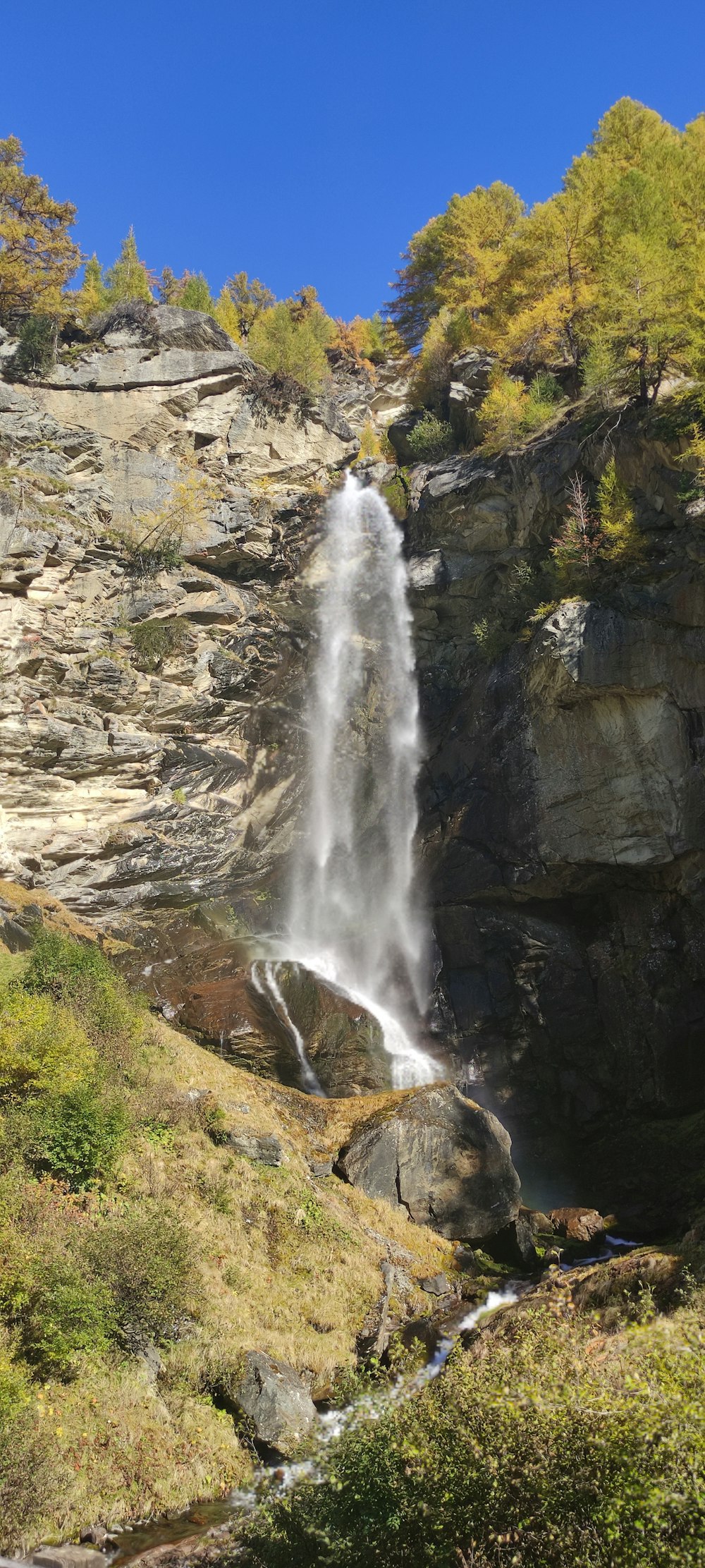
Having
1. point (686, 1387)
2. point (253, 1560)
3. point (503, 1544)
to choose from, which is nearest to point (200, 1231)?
point (253, 1560)

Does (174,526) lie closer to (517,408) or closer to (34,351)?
(34,351)

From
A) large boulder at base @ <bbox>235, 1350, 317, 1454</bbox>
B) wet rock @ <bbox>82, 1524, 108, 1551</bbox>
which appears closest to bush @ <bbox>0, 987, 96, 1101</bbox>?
large boulder at base @ <bbox>235, 1350, 317, 1454</bbox>

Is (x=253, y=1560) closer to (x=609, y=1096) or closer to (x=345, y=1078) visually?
(x=345, y=1078)

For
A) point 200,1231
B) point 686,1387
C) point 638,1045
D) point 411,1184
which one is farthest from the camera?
point 638,1045

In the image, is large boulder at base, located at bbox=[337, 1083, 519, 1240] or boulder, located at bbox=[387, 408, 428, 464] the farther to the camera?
boulder, located at bbox=[387, 408, 428, 464]

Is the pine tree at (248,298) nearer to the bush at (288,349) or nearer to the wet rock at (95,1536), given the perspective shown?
the bush at (288,349)

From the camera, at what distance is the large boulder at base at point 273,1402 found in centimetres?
1001

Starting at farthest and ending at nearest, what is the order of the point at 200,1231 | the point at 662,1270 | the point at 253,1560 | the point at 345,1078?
the point at 345,1078, the point at 200,1231, the point at 662,1270, the point at 253,1560

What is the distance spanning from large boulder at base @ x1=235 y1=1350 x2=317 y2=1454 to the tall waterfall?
11.5 metres

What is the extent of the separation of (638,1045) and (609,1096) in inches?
62.2

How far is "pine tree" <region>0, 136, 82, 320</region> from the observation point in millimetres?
33406

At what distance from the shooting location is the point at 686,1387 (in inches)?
206

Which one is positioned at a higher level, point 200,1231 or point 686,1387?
point 686,1387

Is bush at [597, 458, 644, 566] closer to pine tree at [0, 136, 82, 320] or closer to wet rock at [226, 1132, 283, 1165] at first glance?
wet rock at [226, 1132, 283, 1165]
